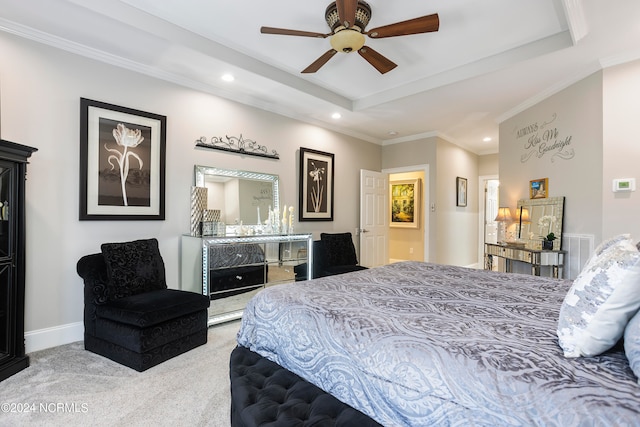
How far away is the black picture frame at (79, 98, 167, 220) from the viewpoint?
2.92 metres

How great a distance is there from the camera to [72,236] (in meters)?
A: 2.86

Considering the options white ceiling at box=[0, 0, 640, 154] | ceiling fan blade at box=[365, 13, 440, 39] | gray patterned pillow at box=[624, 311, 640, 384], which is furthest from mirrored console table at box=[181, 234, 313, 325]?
gray patterned pillow at box=[624, 311, 640, 384]

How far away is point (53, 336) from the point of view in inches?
108

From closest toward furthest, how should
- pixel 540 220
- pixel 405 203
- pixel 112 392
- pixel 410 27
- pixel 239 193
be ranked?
pixel 112 392
pixel 410 27
pixel 540 220
pixel 239 193
pixel 405 203

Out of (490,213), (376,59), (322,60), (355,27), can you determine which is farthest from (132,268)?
(490,213)

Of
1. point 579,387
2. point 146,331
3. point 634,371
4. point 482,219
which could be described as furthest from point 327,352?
point 482,219

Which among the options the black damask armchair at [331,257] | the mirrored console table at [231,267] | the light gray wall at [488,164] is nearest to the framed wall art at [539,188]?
the black damask armchair at [331,257]

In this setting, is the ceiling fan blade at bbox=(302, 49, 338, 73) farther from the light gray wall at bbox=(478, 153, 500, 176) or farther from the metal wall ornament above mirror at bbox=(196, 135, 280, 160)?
the light gray wall at bbox=(478, 153, 500, 176)

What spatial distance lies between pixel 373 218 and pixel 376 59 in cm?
342

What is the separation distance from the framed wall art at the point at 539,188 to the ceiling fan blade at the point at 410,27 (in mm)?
2721

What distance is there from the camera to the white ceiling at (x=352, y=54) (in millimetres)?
2500

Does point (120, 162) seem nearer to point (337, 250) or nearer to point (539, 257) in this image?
point (337, 250)

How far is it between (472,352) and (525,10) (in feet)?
9.30

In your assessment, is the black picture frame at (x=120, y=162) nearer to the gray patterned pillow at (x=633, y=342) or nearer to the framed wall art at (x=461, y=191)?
the gray patterned pillow at (x=633, y=342)
